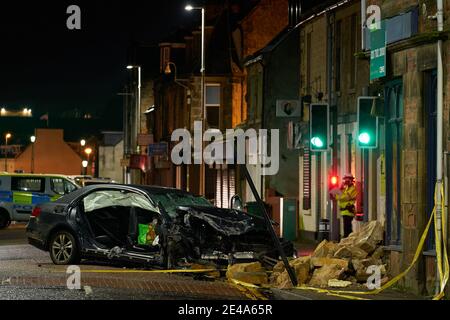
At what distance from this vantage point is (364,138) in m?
18.5

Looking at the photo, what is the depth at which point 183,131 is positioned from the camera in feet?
169

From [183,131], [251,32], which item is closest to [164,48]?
[183,131]

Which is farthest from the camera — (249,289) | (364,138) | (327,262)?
(364,138)

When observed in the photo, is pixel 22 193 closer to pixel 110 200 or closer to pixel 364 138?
pixel 110 200

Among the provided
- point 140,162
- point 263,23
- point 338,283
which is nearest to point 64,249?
point 338,283

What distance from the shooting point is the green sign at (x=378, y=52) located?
15.0 meters

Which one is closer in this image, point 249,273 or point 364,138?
point 249,273

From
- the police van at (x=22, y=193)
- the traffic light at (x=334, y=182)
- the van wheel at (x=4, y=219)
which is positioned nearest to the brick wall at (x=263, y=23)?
the police van at (x=22, y=193)

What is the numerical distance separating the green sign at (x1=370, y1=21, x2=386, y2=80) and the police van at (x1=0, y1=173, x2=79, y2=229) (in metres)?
20.7

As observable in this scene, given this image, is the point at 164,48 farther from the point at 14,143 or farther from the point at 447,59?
the point at 14,143

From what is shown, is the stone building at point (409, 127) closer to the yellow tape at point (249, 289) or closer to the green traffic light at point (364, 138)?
the green traffic light at point (364, 138)

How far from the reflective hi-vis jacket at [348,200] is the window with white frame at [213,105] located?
22607 mm

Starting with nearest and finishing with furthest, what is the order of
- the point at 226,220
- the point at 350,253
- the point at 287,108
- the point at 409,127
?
the point at 409,127 → the point at 350,253 → the point at 226,220 → the point at 287,108

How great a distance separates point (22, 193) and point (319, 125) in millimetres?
14445
